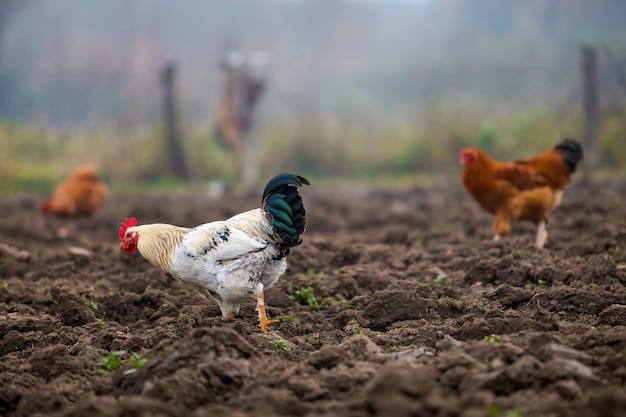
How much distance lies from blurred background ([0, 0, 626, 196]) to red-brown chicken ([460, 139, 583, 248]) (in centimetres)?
729

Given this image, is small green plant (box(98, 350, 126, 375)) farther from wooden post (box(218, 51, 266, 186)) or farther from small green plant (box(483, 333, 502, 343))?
wooden post (box(218, 51, 266, 186))

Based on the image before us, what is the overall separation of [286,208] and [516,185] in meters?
3.63

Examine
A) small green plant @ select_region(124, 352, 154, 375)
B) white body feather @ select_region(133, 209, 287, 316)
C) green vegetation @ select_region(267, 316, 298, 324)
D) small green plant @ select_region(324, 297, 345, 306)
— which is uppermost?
white body feather @ select_region(133, 209, 287, 316)

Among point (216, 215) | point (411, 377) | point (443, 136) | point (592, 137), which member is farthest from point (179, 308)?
point (443, 136)

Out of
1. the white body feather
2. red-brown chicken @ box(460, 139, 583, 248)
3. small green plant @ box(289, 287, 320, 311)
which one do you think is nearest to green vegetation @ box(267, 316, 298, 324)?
the white body feather

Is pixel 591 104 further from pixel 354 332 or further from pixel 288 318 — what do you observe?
pixel 354 332

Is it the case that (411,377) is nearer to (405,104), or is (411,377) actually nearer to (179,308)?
(179,308)

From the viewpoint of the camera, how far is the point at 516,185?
8.16 meters

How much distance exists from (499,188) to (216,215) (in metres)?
5.26

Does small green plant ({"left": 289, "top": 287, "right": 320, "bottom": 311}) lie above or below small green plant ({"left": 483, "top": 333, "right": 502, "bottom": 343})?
below

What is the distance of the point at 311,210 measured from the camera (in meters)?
12.7

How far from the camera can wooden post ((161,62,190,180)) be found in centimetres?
1888

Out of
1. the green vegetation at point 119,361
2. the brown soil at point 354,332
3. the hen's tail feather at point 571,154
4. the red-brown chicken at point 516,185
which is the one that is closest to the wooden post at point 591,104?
the brown soil at point 354,332

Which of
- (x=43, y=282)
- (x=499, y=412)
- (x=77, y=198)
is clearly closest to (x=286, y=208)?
(x=499, y=412)
